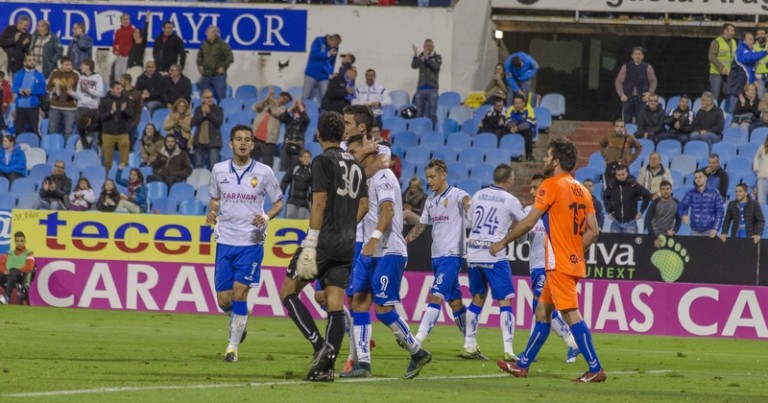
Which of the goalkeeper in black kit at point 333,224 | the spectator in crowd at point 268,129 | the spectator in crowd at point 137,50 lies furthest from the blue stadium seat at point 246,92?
the goalkeeper in black kit at point 333,224

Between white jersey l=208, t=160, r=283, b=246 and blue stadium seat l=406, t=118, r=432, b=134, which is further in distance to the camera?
blue stadium seat l=406, t=118, r=432, b=134

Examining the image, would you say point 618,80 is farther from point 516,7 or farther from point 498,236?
point 498,236

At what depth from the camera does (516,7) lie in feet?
104

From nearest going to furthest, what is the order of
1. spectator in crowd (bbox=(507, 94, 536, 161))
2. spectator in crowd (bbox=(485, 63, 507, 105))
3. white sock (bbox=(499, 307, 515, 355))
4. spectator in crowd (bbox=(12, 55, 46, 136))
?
1. white sock (bbox=(499, 307, 515, 355))
2. spectator in crowd (bbox=(507, 94, 536, 161))
3. spectator in crowd (bbox=(485, 63, 507, 105))
4. spectator in crowd (bbox=(12, 55, 46, 136))

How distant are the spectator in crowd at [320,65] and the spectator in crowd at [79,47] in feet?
15.8

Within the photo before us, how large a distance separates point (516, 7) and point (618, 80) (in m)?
4.00

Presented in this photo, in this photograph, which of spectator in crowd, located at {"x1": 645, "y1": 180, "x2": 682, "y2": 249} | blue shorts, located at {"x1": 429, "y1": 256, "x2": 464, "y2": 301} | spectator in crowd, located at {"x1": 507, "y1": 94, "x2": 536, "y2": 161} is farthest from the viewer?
spectator in crowd, located at {"x1": 507, "y1": 94, "x2": 536, "y2": 161}

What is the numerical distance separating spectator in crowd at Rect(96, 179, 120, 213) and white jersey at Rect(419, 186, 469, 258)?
36.1 feet

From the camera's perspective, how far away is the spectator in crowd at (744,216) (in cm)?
2316

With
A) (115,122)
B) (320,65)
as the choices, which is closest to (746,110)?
(320,65)

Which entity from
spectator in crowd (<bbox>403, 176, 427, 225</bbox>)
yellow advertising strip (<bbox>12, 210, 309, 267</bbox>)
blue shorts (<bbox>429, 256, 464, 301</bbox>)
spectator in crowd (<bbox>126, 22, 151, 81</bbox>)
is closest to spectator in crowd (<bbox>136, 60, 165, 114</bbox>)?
spectator in crowd (<bbox>126, 22, 151, 81</bbox>)

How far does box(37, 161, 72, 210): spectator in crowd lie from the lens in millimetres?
26047

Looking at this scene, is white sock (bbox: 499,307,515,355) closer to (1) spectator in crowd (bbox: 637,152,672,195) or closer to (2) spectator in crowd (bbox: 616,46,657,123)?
(1) spectator in crowd (bbox: 637,152,672,195)

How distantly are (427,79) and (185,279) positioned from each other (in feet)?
26.6
